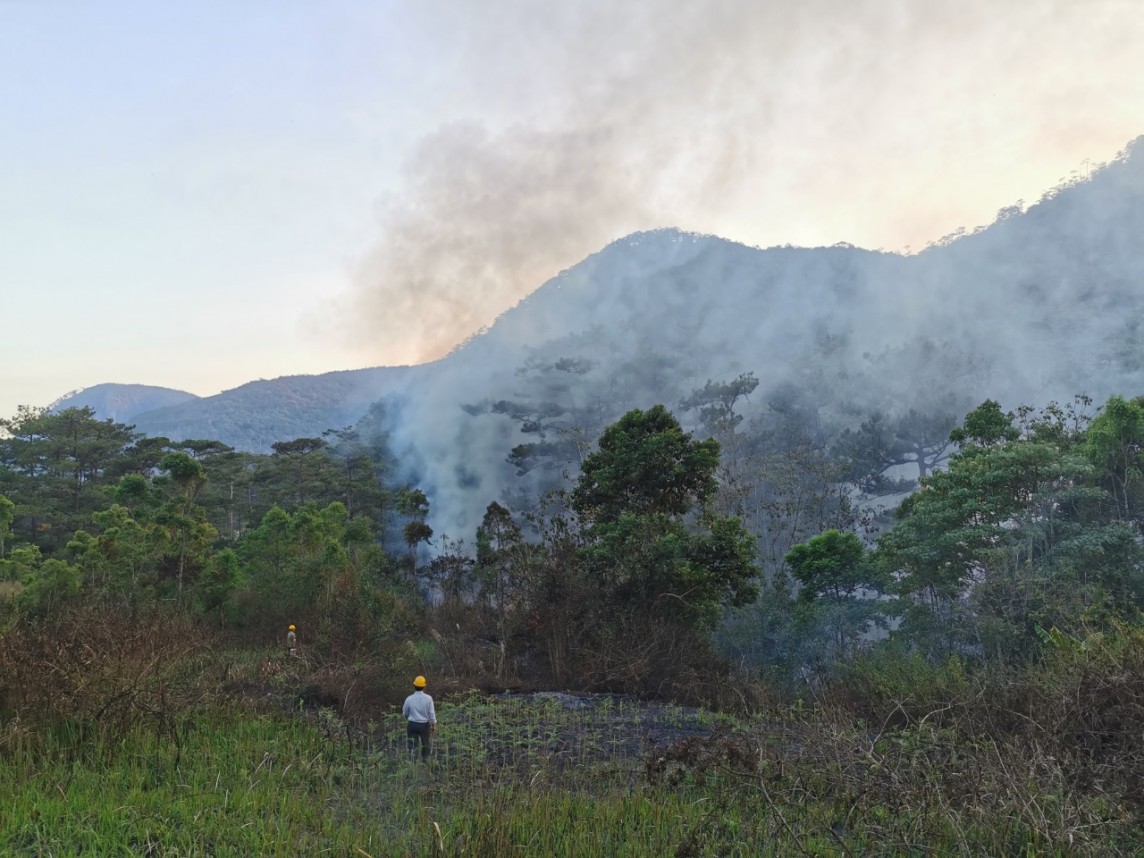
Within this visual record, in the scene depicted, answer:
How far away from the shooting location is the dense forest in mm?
5035

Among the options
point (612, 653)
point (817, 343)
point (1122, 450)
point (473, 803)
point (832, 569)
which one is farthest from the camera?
point (817, 343)

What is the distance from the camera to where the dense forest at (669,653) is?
5035 millimetres

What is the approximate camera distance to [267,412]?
174 m

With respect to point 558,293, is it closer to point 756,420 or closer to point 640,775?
point 756,420

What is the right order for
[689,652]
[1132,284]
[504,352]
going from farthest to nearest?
[504,352]
[1132,284]
[689,652]

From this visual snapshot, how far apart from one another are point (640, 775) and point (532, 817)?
1854mm

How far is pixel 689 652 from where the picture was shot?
14727mm

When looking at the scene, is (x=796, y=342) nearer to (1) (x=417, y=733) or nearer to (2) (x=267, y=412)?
(1) (x=417, y=733)

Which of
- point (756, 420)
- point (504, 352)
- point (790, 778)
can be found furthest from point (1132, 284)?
point (790, 778)

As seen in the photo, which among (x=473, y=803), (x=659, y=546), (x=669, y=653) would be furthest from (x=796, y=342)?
(x=473, y=803)

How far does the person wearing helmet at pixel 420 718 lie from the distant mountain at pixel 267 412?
14895 centimetres

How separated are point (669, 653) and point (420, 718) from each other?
714 cm

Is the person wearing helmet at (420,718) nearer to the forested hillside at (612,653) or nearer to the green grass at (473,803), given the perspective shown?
the forested hillside at (612,653)

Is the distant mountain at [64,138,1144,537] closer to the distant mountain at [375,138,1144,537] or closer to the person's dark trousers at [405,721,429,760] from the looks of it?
the distant mountain at [375,138,1144,537]
